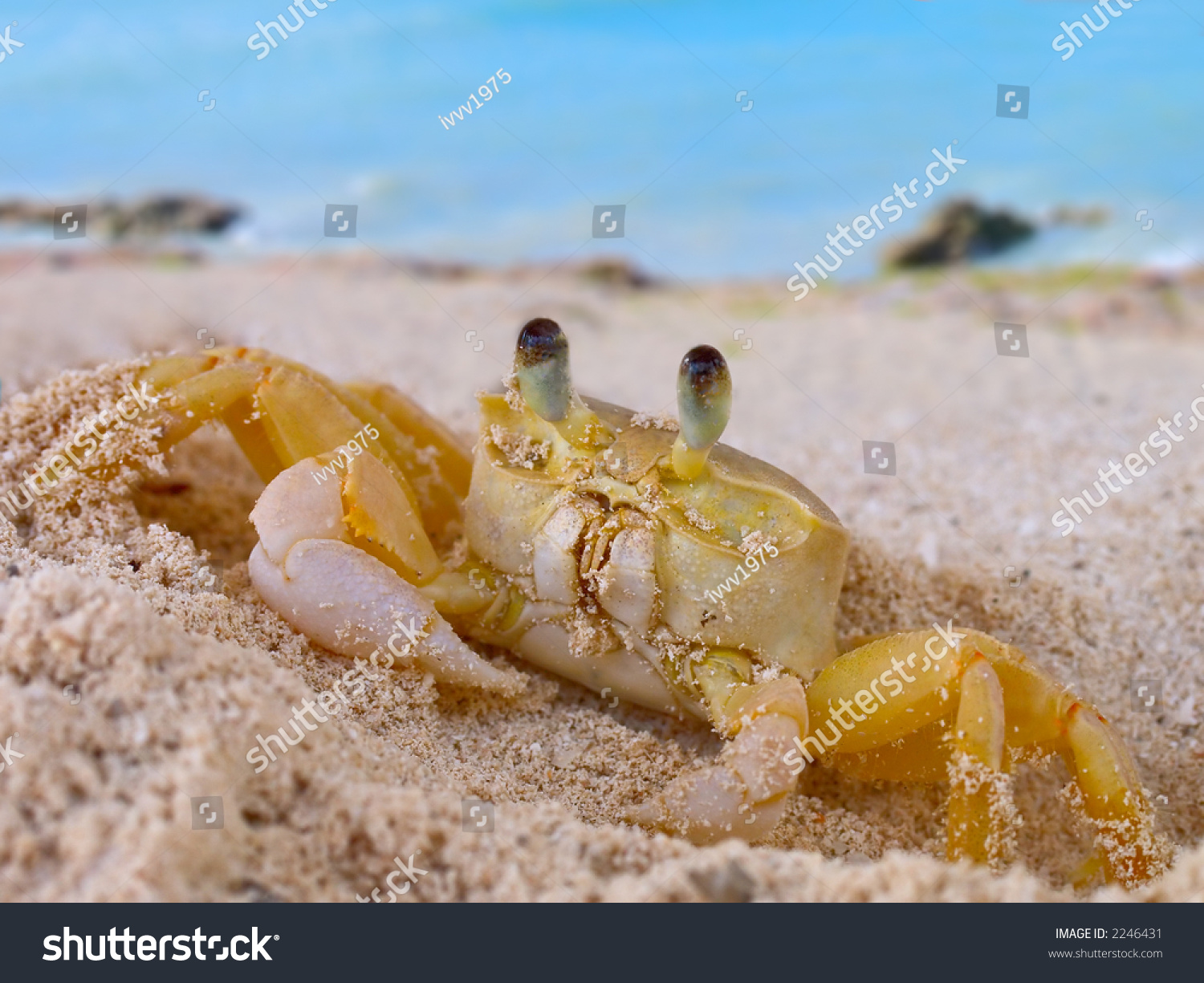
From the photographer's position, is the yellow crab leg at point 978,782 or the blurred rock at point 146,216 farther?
the blurred rock at point 146,216

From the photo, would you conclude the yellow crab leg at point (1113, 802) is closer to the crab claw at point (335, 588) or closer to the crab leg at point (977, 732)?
the crab leg at point (977, 732)

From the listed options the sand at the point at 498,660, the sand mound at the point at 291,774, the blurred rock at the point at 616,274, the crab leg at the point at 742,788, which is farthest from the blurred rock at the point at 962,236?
the crab leg at the point at 742,788

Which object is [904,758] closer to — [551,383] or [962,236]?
[551,383]

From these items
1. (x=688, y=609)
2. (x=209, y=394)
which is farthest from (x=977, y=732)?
(x=209, y=394)

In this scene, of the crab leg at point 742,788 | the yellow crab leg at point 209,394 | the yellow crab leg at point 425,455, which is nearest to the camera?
the crab leg at point 742,788

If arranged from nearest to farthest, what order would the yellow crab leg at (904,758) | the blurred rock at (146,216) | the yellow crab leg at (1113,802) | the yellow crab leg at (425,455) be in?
the yellow crab leg at (1113,802) < the yellow crab leg at (904,758) < the yellow crab leg at (425,455) < the blurred rock at (146,216)

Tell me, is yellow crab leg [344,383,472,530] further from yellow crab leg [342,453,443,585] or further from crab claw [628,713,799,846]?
crab claw [628,713,799,846]
